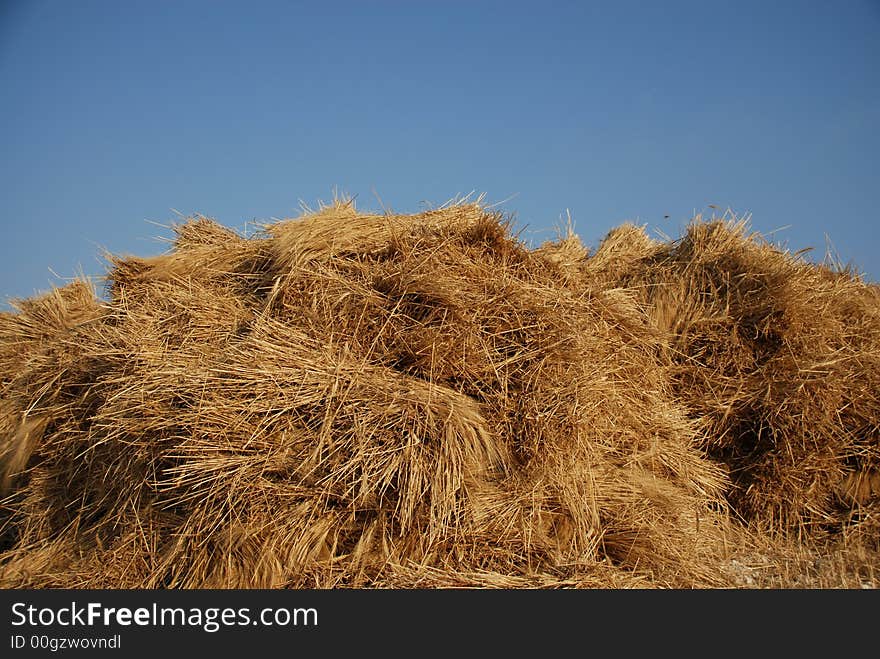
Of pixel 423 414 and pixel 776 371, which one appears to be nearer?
pixel 423 414

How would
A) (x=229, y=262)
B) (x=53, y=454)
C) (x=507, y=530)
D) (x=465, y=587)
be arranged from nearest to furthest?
(x=465, y=587) → (x=507, y=530) → (x=53, y=454) → (x=229, y=262)

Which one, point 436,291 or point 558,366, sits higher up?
point 436,291

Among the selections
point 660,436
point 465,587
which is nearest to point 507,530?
point 465,587

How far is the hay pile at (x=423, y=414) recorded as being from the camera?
2.92 metres

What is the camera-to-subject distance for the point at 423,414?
3.01 metres

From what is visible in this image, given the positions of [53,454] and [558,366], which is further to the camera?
[53,454]

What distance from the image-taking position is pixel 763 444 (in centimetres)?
405

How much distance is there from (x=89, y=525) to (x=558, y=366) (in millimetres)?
2409

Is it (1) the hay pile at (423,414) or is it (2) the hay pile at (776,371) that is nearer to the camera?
(1) the hay pile at (423,414)

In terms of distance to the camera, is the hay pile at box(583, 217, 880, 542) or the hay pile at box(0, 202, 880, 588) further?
the hay pile at box(583, 217, 880, 542)

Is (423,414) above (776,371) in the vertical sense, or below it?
below

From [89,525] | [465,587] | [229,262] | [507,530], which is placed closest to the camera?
[465,587]

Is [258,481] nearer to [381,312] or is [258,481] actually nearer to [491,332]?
[381,312]

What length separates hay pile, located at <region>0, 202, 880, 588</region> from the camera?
292 cm
